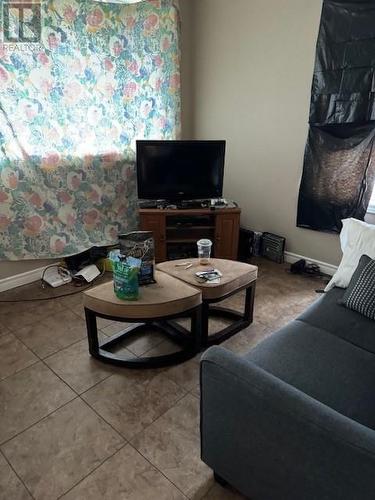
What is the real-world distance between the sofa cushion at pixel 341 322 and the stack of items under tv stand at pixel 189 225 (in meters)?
1.36

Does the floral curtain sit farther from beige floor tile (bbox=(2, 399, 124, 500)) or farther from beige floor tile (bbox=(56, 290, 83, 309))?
beige floor tile (bbox=(2, 399, 124, 500))

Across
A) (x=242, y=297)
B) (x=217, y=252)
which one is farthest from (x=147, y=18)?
(x=242, y=297)

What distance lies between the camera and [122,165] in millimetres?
3162

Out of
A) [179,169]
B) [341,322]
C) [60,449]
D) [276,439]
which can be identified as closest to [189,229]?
[179,169]

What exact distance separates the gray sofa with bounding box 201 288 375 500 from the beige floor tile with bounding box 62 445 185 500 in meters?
0.23

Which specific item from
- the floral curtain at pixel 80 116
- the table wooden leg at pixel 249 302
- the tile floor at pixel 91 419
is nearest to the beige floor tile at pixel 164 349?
the tile floor at pixel 91 419

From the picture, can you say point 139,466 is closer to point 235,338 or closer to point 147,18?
point 235,338

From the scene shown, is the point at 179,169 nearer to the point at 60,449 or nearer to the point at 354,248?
the point at 354,248

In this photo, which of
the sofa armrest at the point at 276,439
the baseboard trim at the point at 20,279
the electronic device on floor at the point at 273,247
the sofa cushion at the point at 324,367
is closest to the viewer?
the sofa armrest at the point at 276,439

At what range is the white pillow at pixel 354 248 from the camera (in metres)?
1.93

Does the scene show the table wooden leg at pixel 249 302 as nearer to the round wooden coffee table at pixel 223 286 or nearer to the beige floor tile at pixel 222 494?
the round wooden coffee table at pixel 223 286

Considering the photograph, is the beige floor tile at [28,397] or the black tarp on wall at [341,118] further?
the black tarp on wall at [341,118]

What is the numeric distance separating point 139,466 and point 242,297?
5.16 feet

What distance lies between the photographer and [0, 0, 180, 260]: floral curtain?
2.48 metres
